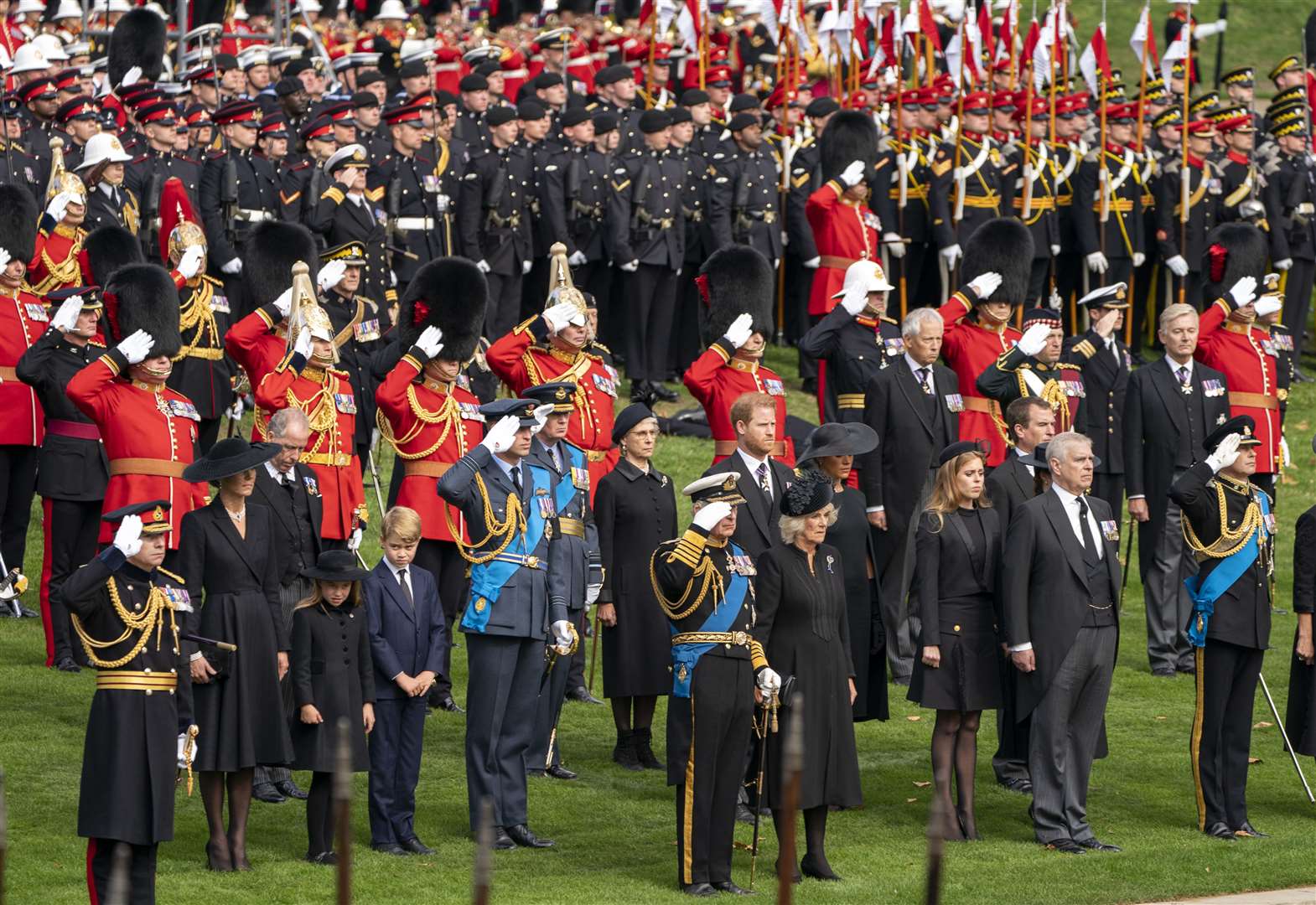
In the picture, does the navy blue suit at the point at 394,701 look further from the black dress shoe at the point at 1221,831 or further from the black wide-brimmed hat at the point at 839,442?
the black dress shoe at the point at 1221,831

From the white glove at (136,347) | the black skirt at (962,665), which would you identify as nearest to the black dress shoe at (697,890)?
the black skirt at (962,665)

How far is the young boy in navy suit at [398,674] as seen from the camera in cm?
1054

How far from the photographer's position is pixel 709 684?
32.9 ft

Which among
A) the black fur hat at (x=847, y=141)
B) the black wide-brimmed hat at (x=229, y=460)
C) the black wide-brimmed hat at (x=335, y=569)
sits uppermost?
the black fur hat at (x=847, y=141)

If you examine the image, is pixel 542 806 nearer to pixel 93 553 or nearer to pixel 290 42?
pixel 93 553

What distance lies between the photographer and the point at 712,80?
22016 mm

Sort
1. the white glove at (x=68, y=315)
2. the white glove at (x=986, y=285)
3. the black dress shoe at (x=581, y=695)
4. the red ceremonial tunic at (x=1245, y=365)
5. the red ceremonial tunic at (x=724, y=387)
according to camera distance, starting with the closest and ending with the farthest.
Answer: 1. the white glove at (x=68, y=315)
2. the red ceremonial tunic at (x=724, y=387)
3. the black dress shoe at (x=581, y=695)
4. the white glove at (x=986, y=285)
5. the red ceremonial tunic at (x=1245, y=365)

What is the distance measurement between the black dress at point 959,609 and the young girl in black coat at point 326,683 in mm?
2543

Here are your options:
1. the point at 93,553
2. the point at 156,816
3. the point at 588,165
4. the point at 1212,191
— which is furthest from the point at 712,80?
the point at 156,816

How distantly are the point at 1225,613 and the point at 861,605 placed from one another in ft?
5.54

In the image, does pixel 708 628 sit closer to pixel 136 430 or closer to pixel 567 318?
pixel 567 318

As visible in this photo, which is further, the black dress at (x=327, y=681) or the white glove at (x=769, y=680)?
the black dress at (x=327, y=681)

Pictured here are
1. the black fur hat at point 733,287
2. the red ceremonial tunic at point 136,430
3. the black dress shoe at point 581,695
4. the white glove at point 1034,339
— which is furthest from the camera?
the black fur hat at point 733,287

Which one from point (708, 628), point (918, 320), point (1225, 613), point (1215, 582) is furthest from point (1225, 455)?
point (708, 628)
